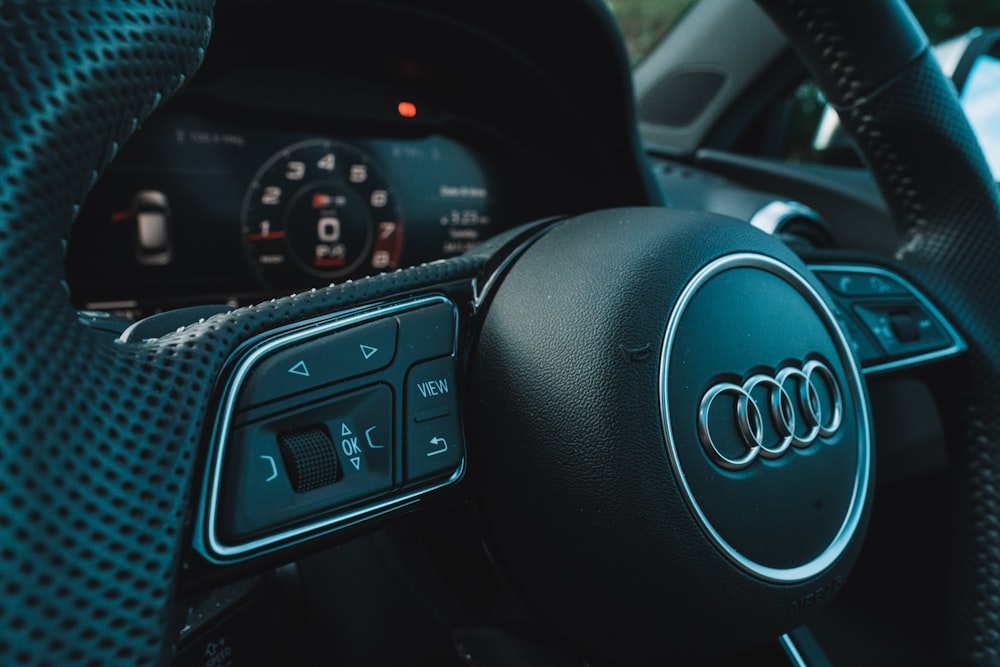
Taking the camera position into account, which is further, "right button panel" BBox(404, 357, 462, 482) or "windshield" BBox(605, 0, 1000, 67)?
"windshield" BBox(605, 0, 1000, 67)

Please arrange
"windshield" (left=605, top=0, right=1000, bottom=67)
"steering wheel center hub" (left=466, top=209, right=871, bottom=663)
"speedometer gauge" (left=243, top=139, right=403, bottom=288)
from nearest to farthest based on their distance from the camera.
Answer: "steering wheel center hub" (left=466, top=209, right=871, bottom=663) < "speedometer gauge" (left=243, top=139, right=403, bottom=288) < "windshield" (left=605, top=0, right=1000, bottom=67)

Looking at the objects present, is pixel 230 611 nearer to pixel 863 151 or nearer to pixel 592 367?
pixel 592 367

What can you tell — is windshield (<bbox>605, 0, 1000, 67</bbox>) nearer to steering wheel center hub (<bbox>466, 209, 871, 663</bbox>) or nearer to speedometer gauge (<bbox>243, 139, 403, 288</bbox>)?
speedometer gauge (<bbox>243, 139, 403, 288</bbox>)

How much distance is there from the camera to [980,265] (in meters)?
0.95

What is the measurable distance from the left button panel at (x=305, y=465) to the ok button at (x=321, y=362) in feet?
0.05

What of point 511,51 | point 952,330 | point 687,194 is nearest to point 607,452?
point 952,330

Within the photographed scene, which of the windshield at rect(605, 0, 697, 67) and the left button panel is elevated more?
the windshield at rect(605, 0, 697, 67)

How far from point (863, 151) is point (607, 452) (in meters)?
0.61

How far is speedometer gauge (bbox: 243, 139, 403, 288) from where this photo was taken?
1726 mm

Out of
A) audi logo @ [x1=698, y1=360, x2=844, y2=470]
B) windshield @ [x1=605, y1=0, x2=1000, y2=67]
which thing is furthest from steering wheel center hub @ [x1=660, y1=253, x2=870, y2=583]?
windshield @ [x1=605, y1=0, x2=1000, y2=67]

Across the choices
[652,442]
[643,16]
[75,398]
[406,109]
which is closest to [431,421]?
[652,442]

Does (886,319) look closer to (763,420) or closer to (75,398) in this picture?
(763,420)

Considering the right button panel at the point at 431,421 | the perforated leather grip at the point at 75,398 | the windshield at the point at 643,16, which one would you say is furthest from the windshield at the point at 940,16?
the perforated leather grip at the point at 75,398

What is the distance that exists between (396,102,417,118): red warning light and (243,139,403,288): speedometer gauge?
0.12 meters
